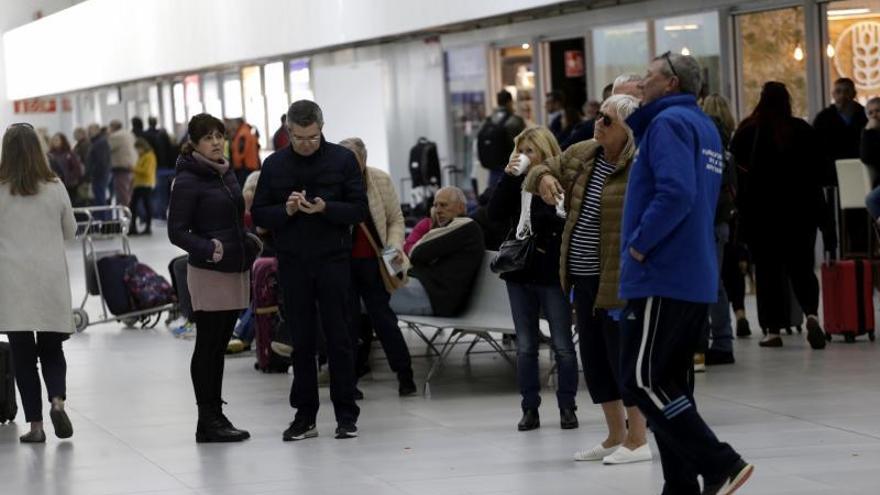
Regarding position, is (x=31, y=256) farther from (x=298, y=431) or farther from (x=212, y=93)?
(x=212, y=93)

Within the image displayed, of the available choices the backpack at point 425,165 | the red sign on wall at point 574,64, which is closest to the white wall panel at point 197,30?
the backpack at point 425,165

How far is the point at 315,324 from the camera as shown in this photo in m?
9.12

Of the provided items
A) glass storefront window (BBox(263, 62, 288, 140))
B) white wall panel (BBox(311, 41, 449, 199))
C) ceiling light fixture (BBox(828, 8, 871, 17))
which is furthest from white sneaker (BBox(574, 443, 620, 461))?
glass storefront window (BBox(263, 62, 288, 140))

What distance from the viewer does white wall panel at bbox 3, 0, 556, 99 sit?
24719 mm

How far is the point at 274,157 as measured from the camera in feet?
29.7

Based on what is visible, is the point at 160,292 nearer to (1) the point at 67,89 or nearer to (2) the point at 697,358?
(2) the point at 697,358

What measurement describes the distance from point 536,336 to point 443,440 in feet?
2.37

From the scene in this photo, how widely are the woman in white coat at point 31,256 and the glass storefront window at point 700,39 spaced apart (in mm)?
11030

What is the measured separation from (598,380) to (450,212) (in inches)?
129

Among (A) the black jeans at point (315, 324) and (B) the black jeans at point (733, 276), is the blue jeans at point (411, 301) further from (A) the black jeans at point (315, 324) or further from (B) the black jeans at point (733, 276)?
(B) the black jeans at point (733, 276)

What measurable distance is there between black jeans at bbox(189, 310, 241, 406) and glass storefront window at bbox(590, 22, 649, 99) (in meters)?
12.6

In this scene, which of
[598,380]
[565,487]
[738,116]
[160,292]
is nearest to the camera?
[565,487]

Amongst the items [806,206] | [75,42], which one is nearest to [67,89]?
[75,42]

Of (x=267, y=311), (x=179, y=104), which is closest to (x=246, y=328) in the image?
(x=267, y=311)
